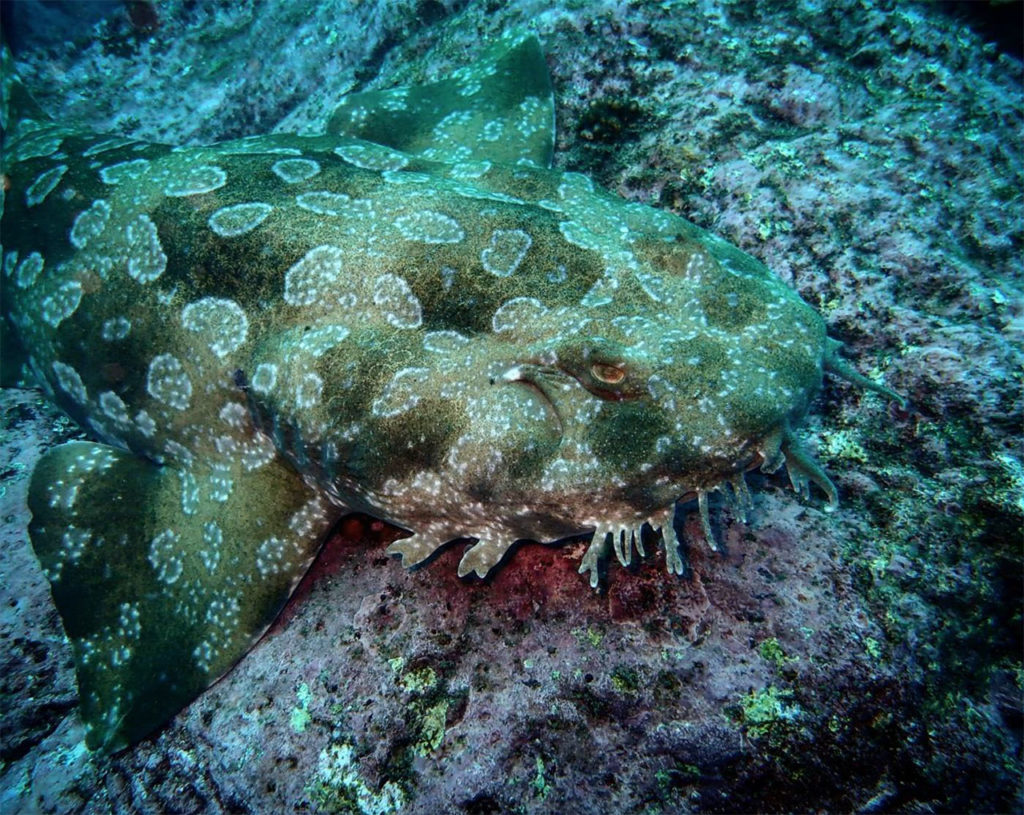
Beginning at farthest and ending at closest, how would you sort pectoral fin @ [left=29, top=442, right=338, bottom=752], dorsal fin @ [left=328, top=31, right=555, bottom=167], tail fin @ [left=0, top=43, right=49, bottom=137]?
tail fin @ [left=0, top=43, right=49, bottom=137]
dorsal fin @ [left=328, top=31, right=555, bottom=167]
pectoral fin @ [left=29, top=442, right=338, bottom=752]

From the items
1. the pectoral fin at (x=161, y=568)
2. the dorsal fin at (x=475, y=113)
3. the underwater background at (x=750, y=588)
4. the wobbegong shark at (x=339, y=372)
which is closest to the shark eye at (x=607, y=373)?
the wobbegong shark at (x=339, y=372)

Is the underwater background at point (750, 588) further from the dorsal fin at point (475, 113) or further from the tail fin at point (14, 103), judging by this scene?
the tail fin at point (14, 103)

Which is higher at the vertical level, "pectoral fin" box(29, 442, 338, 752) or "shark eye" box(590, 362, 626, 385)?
"shark eye" box(590, 362, 626, 385)

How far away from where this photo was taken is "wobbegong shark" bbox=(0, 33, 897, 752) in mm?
2867

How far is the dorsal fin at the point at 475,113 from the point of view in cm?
516

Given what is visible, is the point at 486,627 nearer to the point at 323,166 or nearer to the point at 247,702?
the point at 247,702

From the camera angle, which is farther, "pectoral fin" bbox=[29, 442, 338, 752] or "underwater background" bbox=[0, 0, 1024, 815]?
"pectoral fin" bbox=[29, 442, 338, 752]

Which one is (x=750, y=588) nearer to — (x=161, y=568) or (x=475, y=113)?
(x=161, y=568)

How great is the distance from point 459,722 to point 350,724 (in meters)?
0.64

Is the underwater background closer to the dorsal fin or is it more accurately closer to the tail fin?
the dorsal fin

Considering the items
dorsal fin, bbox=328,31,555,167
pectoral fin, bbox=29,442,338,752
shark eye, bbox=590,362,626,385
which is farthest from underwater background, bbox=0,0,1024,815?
shark eye, bbox=590,362,626,385

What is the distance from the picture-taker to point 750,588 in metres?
3.19

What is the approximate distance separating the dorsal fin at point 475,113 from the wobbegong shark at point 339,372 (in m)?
0.91

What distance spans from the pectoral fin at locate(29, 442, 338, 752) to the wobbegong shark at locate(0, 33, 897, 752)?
0.05ft
